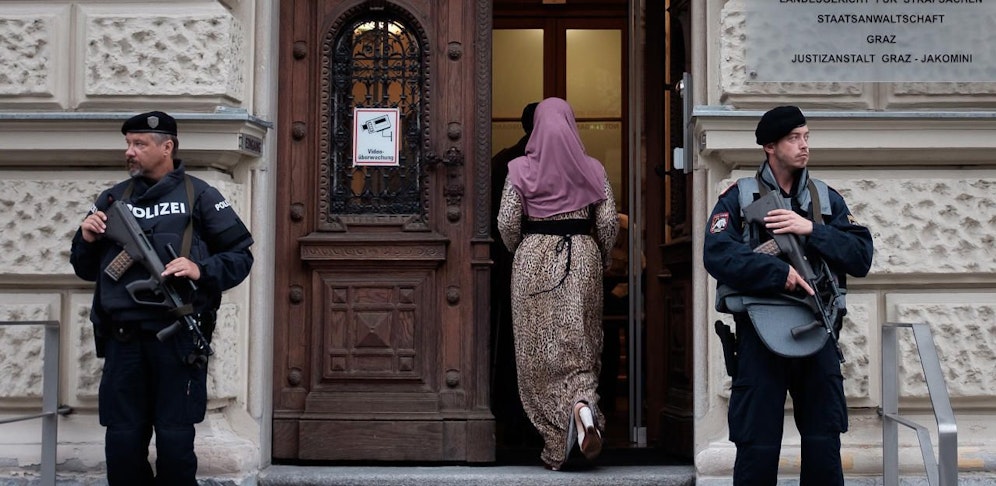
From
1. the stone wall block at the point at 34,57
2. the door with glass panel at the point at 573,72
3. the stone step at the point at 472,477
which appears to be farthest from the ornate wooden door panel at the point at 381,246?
the door with glass panel at the point at 573,72

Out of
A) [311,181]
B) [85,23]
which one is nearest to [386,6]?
[311,181]

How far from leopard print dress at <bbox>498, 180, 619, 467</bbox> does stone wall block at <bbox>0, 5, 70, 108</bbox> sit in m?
2.18

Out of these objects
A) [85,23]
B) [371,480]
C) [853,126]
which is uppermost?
[85,23]

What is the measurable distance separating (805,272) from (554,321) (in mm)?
1747

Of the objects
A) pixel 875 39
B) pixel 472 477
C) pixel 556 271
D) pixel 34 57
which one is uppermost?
pixel 875 39

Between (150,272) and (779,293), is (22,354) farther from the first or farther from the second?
(779,293)

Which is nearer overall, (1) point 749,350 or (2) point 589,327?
(1) point 749,350

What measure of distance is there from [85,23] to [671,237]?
3.16 metres

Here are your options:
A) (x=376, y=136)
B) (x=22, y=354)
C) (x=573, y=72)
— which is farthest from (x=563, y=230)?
(x=573, y=72)

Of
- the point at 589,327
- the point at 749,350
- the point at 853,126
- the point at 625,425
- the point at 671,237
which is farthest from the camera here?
the point at 625,425

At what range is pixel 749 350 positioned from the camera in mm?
4828

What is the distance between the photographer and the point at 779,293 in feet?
15.5

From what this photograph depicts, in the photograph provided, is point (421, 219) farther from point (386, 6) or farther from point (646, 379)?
point (646, 379)

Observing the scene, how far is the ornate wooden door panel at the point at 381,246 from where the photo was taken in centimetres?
632
